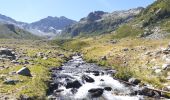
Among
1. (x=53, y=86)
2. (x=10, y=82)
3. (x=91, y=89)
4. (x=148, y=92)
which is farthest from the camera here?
(x=53, y=86)

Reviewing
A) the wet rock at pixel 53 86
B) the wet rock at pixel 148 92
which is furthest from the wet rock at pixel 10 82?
the wet rock at pixel 148 92

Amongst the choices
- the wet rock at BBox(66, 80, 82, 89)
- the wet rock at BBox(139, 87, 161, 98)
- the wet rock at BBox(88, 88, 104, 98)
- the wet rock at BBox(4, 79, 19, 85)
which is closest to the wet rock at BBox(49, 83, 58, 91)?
the wet rock at BBox(66, 80, 82, 89)

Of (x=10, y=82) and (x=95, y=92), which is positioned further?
(x=10, y=82)

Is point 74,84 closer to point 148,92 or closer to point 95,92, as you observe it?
point 95,92

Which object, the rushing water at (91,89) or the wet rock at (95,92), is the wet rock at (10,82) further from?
the wet rock at (95,92)

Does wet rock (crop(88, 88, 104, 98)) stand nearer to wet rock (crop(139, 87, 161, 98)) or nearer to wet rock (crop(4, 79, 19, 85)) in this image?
wet rock (crop(139, 87, 161, 98))

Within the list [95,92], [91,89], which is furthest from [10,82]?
[95,92]

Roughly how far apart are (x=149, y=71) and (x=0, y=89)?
3873 centimetres

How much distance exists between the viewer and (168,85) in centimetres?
6662

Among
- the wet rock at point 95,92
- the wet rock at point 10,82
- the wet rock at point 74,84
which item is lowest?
the wet rock at point 95,92

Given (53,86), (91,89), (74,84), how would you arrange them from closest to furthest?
(91,89) < (53,86) < (74,84)

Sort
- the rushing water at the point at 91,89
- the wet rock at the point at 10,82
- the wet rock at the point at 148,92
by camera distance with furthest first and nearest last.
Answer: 1. the wet rock at the point at 10,82
2. the wet rock at the point at 148,92
3. the rushing water at the point at 91,89

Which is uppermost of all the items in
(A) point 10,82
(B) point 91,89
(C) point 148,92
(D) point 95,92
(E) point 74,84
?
(A) point 10,82

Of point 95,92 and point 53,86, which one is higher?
point 53,86
